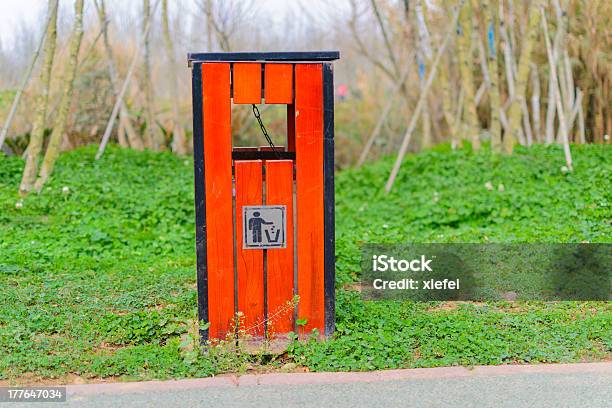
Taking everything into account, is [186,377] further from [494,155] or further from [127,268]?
[494,155]

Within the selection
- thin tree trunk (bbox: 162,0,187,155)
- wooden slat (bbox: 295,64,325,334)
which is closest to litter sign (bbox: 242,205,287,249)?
wooden slat (bbox: 295,64,325,334)

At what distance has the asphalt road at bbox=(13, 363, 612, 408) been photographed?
401 centimetres

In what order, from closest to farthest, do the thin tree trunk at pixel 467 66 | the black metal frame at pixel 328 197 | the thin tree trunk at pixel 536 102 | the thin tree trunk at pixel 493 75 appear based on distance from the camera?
the black metal frame at pixel 328 197 < the thin tree trunk at pixel 493 75 < the thin tree trunk at pixel 467 66 < the thin tree trunk at pixel 536 102

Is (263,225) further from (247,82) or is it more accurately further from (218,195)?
(247,82)

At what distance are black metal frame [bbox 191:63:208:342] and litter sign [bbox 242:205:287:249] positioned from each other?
236 millimetres

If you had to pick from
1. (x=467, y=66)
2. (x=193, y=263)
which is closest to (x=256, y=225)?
(x=193, y=263)

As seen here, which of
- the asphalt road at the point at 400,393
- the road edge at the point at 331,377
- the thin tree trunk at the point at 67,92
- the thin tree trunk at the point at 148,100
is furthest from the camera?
the thin tree trunk at the point at 148,100

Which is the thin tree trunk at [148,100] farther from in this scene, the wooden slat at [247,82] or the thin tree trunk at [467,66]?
the wooden slat at [247,82]

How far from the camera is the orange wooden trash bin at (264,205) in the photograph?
14.9ft

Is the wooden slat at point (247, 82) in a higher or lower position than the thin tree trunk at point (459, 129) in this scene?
lower

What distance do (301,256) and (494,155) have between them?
6457 millimetres

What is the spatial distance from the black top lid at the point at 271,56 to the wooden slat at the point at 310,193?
0.17 ft

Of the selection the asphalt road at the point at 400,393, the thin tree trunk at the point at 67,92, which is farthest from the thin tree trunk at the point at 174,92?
the asphalt road at the point at 400,393

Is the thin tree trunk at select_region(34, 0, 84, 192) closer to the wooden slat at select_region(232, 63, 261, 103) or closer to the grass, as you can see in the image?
the grass
